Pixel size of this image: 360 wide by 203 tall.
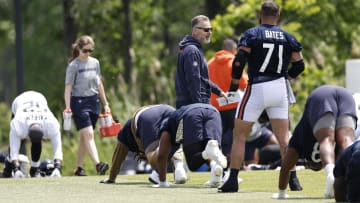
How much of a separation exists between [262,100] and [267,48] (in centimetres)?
55

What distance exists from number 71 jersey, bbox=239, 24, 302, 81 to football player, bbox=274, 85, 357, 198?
4.46ft

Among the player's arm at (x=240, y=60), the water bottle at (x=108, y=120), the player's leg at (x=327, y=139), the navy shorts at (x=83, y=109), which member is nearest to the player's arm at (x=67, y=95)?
the navy shorts at (x=83, y=109)

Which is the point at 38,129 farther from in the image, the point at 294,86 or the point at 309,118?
the point at 294,86

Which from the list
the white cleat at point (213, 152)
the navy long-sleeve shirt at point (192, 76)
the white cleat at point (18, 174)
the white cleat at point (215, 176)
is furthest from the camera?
the white cleat at point (18, 174)

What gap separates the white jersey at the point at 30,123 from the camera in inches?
805

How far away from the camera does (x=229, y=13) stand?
3294 cm

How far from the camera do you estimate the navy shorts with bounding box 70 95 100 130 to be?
21.0 metres

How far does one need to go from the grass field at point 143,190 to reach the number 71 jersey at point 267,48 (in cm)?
131

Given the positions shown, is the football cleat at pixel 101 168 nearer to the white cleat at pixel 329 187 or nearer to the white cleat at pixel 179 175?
the white cleat at pixel 179 175

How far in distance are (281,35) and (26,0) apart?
105 feet

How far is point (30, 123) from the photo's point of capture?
20.4m

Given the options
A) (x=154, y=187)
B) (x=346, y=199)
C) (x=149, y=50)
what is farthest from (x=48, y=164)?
(x=149, y=50)

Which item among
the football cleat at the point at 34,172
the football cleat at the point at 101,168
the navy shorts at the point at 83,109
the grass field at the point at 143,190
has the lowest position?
the football cleat at the point at 34,172

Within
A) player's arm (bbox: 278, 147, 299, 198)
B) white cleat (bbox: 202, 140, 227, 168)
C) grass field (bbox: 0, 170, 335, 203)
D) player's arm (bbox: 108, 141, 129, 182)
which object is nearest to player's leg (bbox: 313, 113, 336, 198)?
grass field (bbox: 0, 170, 335, 203)
